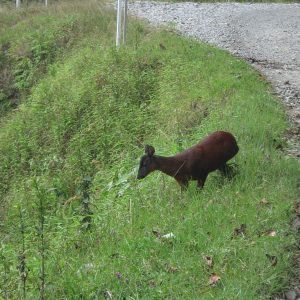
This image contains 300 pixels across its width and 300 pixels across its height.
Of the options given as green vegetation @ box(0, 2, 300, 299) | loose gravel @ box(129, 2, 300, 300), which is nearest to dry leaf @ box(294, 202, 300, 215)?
green vegetation @ box(0, 2, 300, 299)

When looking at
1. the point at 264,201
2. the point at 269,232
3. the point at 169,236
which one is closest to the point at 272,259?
the point at 269,232

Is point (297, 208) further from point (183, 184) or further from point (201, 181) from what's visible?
point (183, 184)

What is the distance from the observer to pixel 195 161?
17.3 ft

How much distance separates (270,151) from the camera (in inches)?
238

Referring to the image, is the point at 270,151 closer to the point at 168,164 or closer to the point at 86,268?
the point at 168,164

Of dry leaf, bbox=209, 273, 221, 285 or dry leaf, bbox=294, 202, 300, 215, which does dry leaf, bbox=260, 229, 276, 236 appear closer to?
dry leaf, bbox=294, 202, 300, 215

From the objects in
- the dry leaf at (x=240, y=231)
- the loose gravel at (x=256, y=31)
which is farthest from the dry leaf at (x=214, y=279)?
the loose gravel at (x=256, y=31)

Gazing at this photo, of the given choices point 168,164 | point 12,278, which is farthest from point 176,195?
point 12,278

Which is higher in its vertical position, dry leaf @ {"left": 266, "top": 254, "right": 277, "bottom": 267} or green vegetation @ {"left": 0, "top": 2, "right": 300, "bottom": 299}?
dry leaf @ {"left": 266, "top": 254, "right": 277, "bottom": 267}

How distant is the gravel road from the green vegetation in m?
0.46

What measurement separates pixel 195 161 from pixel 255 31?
1014cm

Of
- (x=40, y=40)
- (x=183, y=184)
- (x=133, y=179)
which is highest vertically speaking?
(x=183, y=184)

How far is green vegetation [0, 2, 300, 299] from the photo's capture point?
3961 mm

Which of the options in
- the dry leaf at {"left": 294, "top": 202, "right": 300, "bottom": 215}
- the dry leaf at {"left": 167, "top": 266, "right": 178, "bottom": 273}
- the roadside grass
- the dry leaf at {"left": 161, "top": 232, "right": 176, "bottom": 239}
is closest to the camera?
the dry leaf at {"left": 167, "top": 266, "right": 178, "bottom": 273}
